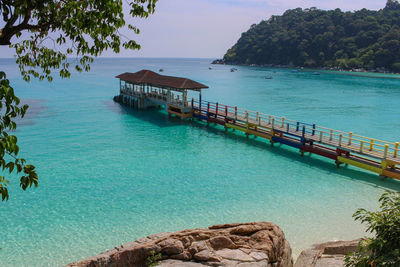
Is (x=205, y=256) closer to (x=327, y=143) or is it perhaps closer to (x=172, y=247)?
(x=172, y=247)

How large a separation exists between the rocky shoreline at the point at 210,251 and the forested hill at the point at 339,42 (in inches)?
→ 5666

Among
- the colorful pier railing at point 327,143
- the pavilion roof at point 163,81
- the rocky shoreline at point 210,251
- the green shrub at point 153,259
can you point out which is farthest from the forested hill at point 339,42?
the green shrub at point 153,259

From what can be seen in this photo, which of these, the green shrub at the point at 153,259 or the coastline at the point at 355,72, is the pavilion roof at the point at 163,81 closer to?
the green shrub at the point at 153,259

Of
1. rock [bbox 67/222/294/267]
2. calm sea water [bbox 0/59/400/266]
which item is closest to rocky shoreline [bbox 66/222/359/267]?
rock [bbox 67/222/294/267]

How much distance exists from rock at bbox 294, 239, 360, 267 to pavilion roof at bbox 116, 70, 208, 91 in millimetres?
25828

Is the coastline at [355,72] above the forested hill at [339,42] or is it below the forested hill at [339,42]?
below

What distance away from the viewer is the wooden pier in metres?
20.1

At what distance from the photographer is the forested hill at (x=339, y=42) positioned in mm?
135250

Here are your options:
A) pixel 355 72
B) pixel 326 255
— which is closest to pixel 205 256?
pixel 326 255

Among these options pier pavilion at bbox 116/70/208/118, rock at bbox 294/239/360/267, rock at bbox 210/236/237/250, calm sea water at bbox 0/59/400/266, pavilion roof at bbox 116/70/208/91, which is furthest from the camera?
pier pavilion at bbox 116/70/208/118

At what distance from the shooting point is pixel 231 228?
362 inches

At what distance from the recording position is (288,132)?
25.9 metres

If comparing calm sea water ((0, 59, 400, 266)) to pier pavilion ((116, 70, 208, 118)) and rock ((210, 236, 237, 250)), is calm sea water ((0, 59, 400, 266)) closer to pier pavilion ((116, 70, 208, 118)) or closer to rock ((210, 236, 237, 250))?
pier pavilion ((116, 70, 208, 118))

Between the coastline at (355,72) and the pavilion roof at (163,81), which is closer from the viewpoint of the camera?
the pavilion roof at (163,81)
